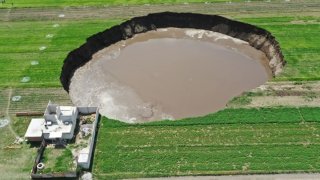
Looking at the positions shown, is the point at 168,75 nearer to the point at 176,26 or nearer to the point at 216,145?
the point at 216,145

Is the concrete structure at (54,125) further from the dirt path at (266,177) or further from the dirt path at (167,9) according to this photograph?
the dirt path at (167,9)

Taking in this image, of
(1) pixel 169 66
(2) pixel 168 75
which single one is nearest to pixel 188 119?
(2) pixel 168 75

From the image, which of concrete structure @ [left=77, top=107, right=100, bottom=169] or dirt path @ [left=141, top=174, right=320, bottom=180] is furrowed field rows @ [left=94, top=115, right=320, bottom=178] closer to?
dirt path @ [left=141, top=174, right=320, bottom=180]

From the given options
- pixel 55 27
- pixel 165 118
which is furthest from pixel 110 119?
pixel 55 27

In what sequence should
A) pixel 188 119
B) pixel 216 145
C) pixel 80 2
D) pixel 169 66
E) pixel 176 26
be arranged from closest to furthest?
pixel 216 145 < pixel 188 119 < pixel 169 66 < pixel 176 26 < pixel 80 2

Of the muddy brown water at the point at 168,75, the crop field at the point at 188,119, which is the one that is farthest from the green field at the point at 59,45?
the muddy brown water at the point at 168,75

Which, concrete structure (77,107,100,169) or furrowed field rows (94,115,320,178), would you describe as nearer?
concrete structure (77,107,100,169)

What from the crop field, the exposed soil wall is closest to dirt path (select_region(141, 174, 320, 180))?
the crop field

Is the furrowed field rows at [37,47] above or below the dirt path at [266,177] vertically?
below
